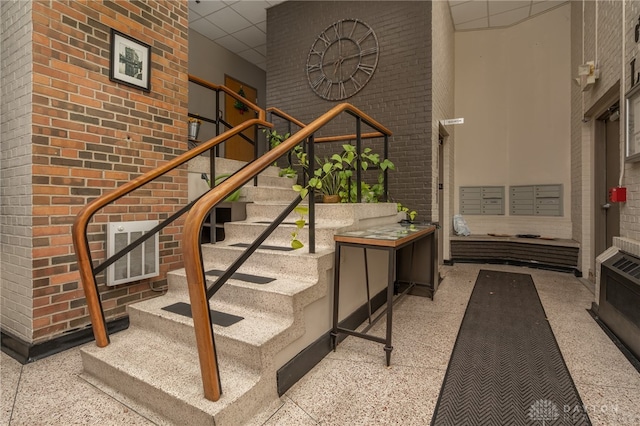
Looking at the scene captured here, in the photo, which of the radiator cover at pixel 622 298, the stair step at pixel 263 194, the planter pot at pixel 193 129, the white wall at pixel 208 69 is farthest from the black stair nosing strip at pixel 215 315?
the white wall at pixel 208 69

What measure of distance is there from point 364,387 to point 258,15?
18.8ft

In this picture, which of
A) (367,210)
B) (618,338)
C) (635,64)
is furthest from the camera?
(367,210)

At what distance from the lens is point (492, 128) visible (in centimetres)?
575

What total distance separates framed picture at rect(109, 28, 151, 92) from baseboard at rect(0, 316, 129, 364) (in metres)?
1.82

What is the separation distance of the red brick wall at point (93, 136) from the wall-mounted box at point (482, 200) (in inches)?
198

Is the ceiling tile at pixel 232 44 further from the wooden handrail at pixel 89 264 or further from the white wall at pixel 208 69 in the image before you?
the wooden handrail at pixel 89 264

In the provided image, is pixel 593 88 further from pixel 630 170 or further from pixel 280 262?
pixel 280 262

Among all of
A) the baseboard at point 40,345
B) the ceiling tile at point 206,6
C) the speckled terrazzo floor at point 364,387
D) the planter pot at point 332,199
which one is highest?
the ceiling tile at point 206,6

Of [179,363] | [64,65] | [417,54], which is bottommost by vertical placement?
[179,363]

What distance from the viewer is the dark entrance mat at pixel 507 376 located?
1486 mm

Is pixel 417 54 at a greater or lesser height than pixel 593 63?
greater

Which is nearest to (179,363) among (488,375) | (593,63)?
(488,375)

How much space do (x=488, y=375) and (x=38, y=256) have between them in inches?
111

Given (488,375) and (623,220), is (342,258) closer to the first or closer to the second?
(488,375)
